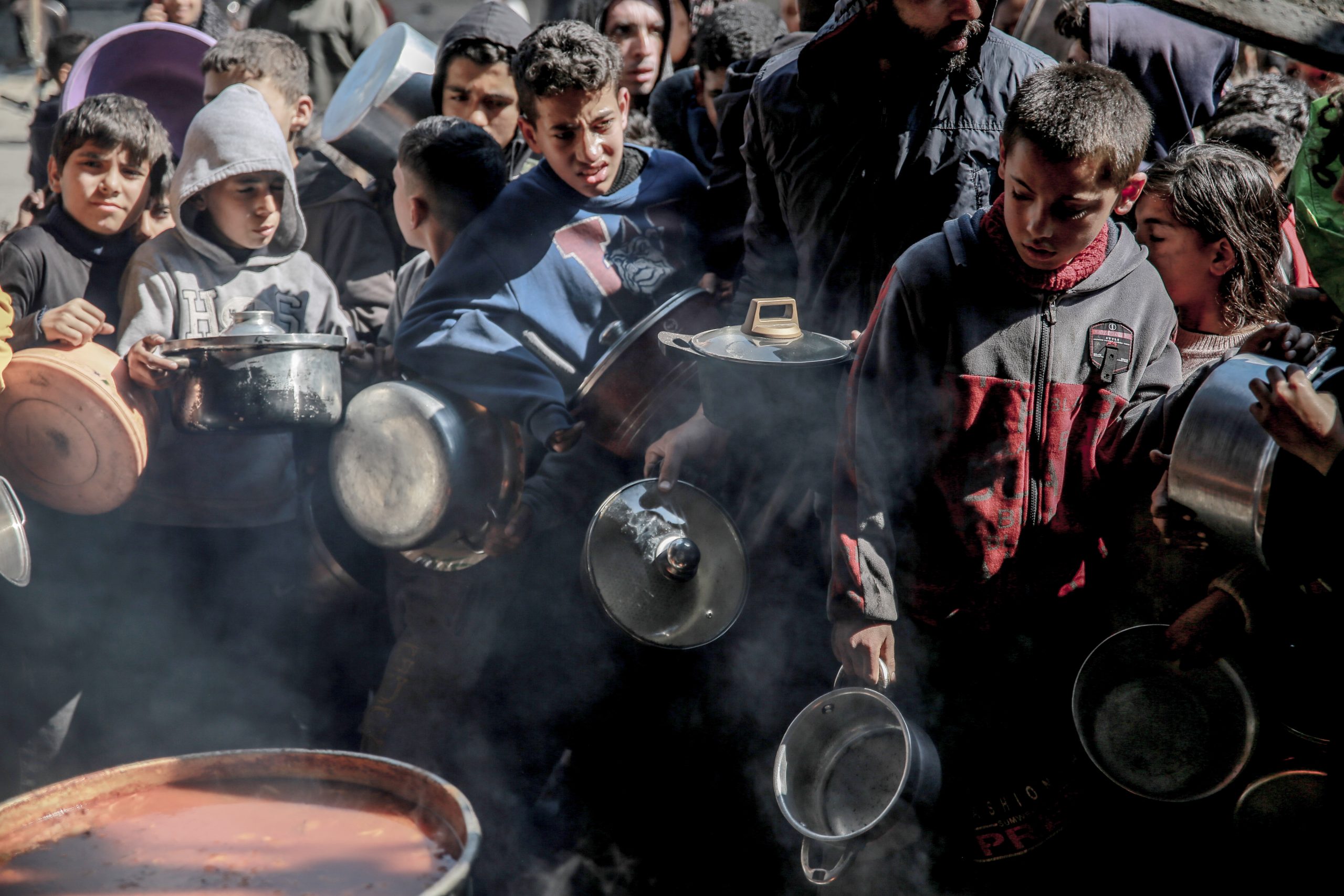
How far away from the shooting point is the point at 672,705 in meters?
3.29

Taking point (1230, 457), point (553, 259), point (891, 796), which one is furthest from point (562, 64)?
point (891, 796)

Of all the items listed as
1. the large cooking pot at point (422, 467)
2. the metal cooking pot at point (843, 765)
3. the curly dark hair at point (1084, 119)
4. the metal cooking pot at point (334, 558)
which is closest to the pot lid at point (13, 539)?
the large cooking pot at point (422, 467)

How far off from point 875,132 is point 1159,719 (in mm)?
1622

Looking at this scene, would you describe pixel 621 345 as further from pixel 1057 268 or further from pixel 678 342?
pixel 1057 268

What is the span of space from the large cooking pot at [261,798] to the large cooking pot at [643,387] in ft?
3.80

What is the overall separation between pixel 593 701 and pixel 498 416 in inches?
42.0

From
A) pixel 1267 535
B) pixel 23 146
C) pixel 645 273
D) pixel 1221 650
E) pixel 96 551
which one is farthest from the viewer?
pixel 23 146

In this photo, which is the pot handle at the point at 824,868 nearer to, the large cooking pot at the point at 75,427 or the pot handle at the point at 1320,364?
the pot handle at the point at 1320,364

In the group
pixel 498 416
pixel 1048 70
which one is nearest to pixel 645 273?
pixel 498 416

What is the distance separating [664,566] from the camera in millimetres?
2678

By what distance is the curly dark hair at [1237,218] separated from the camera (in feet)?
8.20

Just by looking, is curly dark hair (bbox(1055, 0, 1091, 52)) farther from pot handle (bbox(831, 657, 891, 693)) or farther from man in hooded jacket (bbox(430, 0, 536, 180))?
pot handle (bbox(831, 657, 891, 693))

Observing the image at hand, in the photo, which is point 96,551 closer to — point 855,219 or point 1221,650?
point 855,219

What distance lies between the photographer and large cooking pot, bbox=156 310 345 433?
284 centimetres
